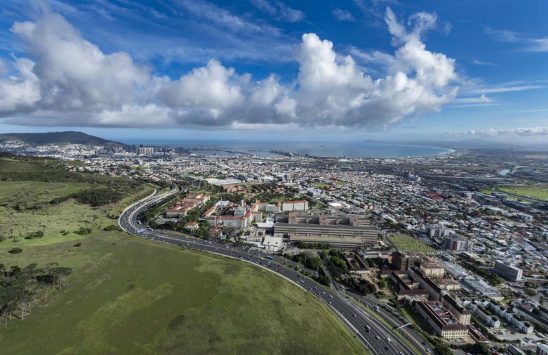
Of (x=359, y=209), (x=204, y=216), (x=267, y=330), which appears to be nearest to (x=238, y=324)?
(x=267, y=330)

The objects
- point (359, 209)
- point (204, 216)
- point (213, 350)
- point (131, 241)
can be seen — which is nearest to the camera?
point (213, 350)

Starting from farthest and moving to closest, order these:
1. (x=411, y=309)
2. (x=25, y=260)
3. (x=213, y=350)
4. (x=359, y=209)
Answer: (x=359, y=209), (x=25, y=260), (x=411, y=309), (x=213, y=350)

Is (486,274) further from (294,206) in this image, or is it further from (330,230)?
(294,206)

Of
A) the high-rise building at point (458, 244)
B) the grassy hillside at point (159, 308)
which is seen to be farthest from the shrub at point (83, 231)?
the high-rise building at point (458, 244)

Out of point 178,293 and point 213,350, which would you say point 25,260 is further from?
point 213,350

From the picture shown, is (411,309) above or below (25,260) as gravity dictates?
below

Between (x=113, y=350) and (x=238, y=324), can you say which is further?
(x=238, y=324)

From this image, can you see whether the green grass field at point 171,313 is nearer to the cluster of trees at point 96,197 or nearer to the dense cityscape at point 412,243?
the dense cityscape at point 412,243

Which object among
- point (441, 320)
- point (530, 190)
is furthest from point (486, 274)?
point (530, 190)
